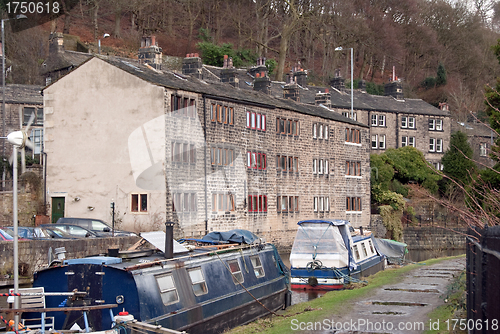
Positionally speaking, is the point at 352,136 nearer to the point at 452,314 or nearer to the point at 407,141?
the point at 407,141

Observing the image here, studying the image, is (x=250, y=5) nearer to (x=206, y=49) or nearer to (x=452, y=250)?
(x=206, y=49)

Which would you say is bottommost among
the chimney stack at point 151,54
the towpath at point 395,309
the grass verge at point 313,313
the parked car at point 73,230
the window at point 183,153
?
the grass verge at point 313,313

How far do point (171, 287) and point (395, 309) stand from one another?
5327 millimetres

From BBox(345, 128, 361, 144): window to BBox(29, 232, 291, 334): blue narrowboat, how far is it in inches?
1197

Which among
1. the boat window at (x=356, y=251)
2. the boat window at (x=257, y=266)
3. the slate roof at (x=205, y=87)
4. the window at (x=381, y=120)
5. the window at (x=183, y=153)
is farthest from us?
the window at (x=381, y=120)

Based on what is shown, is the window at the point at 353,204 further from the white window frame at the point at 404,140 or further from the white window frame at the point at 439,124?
the white window frame at the point at 439,124

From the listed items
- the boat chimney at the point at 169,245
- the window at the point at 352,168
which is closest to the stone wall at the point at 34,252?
the boat chimney at the point at 169,245

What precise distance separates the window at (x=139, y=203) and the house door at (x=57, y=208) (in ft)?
15.1

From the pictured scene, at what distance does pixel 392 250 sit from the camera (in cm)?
3381

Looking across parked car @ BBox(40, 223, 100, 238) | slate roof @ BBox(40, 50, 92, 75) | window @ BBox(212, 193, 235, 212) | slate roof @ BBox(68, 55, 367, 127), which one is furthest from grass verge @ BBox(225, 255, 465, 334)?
slate roof @ BBox(40, 50, 92, 75)

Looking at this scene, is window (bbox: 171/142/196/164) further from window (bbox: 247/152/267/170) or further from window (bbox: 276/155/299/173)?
window (bbox: 276/155/299/173)

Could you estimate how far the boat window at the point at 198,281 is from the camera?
14.9 metres

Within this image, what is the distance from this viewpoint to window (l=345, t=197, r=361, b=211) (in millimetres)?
47656

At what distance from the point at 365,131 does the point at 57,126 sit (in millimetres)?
25987
